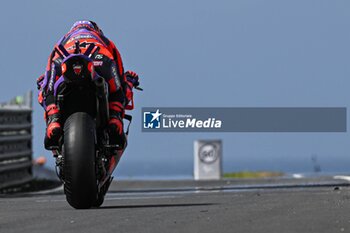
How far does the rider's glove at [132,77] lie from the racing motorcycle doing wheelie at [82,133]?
0.99m

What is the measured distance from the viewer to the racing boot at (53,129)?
11.1 meters

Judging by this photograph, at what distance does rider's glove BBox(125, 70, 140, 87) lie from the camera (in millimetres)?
12391

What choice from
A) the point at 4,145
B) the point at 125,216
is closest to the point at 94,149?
the point at 125,216

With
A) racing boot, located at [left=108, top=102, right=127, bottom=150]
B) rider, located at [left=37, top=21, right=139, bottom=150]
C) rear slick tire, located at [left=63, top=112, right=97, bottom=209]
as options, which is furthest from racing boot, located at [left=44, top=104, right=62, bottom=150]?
racing boot, located at [left=108, top=102, right=127, bottom=150]

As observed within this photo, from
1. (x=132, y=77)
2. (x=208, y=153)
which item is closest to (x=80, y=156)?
(x=132, y=77)

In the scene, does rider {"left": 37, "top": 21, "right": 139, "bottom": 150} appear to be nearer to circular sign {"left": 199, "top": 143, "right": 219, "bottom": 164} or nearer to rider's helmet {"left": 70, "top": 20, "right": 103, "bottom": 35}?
rider's helmet {"left": 70, "top": 20, "right": 103, "bottom": 35}

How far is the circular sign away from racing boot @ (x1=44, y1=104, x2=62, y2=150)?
17915 mm

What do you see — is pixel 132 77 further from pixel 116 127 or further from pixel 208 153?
pixel 208 153

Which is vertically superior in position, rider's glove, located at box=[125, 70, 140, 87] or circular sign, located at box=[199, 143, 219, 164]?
rider's glove, located at box=[125, 70, 140, 87]

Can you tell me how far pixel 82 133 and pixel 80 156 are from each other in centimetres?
21

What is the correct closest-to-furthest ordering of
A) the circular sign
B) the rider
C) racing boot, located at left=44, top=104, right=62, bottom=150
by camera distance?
racing boot, located at left=44, top=104, right=62, bottom=150 < the rider < the circular sign

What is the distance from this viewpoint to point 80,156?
35.4 ft

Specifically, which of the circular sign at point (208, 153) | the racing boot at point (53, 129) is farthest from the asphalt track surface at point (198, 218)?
the circular sign at point (208, 153)

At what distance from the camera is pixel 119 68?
1195 centimetres
